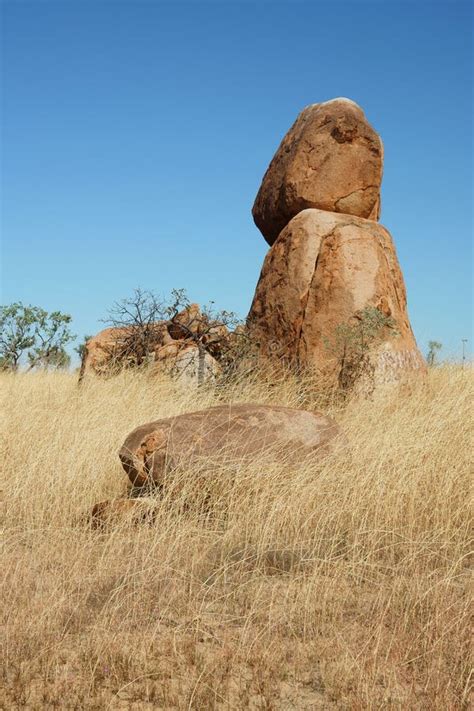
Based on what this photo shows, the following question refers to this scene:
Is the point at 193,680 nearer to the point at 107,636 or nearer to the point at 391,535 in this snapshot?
the point at 107,636

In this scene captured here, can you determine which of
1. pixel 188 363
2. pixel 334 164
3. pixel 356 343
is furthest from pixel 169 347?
pixel 334 164

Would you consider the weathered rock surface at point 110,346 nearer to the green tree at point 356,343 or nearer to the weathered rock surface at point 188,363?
the weathered rock surface at point 188,363

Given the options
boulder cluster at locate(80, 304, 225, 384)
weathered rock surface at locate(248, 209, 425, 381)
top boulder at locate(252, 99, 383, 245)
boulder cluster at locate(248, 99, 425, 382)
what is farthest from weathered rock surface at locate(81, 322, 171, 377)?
top boulder at locate(252, 99, 383, 245)

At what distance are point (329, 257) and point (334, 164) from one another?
5.32 feet

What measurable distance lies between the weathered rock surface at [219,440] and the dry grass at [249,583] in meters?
0.27

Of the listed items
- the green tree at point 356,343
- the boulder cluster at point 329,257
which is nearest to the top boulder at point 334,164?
the boulder cluster at point 329,257

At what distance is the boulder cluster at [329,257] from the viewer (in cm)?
1070

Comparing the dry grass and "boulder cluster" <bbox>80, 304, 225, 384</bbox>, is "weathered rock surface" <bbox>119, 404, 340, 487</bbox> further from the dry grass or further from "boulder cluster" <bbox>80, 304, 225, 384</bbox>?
"boulder cluster" <bbox>80, 304, 225, 384</bbox>

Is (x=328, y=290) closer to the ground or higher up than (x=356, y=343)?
higher up

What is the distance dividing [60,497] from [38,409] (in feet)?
10.4

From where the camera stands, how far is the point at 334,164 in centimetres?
1141

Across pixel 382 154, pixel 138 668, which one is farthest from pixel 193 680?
pixel 382 154

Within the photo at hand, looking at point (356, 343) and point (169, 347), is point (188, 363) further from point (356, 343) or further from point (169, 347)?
point (356, 343)

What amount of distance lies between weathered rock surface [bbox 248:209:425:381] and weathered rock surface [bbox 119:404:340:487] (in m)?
4.19
